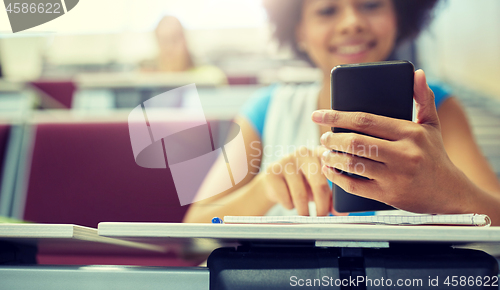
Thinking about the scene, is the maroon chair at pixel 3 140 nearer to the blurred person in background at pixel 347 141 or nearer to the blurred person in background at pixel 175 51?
the blurred person in background at pixel 347 141

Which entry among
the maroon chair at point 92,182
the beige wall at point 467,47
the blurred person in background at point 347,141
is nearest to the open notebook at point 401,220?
the blurred person in background at point 347,141

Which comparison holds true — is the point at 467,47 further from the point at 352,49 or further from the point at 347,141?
the point at 347,141

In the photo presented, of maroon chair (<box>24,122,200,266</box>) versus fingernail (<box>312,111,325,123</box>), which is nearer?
fingernail (<box>312,111,325,123</box>)

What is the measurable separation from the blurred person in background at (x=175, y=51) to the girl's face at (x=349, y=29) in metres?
1.38

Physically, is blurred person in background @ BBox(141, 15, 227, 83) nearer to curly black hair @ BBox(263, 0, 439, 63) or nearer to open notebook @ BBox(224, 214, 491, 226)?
curly black hair @ BBox(263, 0, 439, 63)

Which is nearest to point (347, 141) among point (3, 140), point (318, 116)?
point (318, 116)

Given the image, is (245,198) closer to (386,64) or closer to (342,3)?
(386,64)

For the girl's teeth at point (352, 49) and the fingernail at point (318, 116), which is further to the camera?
the girl's teeth at point (352, 49)

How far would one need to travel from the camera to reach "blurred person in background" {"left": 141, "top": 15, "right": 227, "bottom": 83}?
221 cm

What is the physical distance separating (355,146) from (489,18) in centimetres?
396

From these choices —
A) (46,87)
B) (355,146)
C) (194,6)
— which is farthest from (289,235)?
(194,6)

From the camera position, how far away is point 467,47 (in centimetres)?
373

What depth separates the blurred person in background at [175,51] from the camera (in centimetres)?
221

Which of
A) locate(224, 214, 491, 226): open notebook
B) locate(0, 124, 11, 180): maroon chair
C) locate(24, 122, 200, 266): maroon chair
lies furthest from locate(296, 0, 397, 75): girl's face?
locate(0, 124, 11, 180): maroon chair
